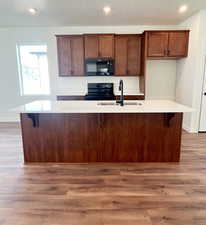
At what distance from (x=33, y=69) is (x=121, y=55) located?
8.51 ft

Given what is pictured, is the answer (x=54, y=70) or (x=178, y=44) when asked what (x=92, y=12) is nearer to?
(x=54, y=70)

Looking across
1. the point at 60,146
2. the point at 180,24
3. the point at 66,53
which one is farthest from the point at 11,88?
the point at 180,24

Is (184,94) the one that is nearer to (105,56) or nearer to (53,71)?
(105,56)

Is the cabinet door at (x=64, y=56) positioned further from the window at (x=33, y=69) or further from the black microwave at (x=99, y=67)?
the window at (x=33, y=69)

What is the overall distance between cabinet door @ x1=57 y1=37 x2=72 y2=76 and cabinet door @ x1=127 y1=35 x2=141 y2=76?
1.53 m

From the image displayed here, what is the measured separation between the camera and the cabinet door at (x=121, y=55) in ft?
15.1

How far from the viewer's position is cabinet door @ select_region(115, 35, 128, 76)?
182 inches

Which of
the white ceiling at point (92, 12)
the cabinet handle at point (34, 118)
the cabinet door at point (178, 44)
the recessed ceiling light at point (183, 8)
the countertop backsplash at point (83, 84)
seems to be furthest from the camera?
the countertop backsplash at point (83, 84)

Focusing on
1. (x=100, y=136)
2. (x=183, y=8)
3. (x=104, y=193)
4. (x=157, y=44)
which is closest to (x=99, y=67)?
(x=157, y=44)

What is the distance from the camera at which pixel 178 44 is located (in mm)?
4336

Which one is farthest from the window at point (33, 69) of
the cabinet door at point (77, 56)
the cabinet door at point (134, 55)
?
the cabinet door at point (134, 55)

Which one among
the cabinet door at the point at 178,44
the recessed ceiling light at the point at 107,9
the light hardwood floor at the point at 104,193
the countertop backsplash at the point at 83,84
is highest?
the recessed ceiling light at the point at 107,9

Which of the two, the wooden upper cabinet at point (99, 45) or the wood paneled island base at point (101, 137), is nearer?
the wood paneled island base at point (101, 137)

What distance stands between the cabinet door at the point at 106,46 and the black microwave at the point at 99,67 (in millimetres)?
150
